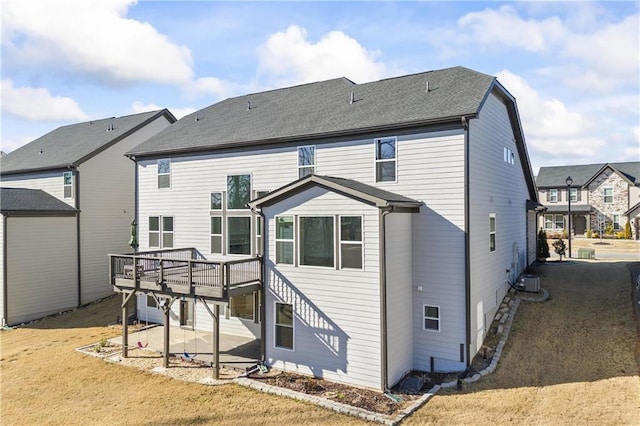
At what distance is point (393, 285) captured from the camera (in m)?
11.9

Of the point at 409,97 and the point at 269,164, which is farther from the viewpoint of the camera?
the point at 269,164

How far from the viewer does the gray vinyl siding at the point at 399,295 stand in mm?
11695

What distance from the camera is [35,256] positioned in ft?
67.1

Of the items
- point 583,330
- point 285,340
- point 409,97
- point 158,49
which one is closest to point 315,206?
point 285,340

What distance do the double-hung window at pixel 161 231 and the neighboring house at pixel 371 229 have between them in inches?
93.6

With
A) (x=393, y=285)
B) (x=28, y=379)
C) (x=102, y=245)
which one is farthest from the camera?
(x=102, y=245)

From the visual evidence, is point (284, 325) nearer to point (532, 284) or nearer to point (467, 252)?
point (467, 252)

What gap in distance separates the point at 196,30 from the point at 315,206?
8.04 meters

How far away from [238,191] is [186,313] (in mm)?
5621

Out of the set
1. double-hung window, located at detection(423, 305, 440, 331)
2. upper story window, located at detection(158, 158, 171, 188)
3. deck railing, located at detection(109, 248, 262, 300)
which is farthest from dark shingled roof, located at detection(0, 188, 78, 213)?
double-hung window, located at detection(423, 305, 440, 331)

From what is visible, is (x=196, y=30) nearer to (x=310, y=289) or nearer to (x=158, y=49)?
(x=158, y=49)

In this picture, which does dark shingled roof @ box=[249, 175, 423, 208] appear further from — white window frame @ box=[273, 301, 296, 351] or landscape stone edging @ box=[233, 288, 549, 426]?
landscape stone edging @ box=[233, 288, 549, 426]

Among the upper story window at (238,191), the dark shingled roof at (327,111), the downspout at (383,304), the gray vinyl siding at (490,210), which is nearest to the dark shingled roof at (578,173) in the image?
the gray vinyl siding at (490,210)

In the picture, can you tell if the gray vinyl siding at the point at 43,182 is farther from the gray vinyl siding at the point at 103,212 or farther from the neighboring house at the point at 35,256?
the gray vinyl siding at the point at 103,212
